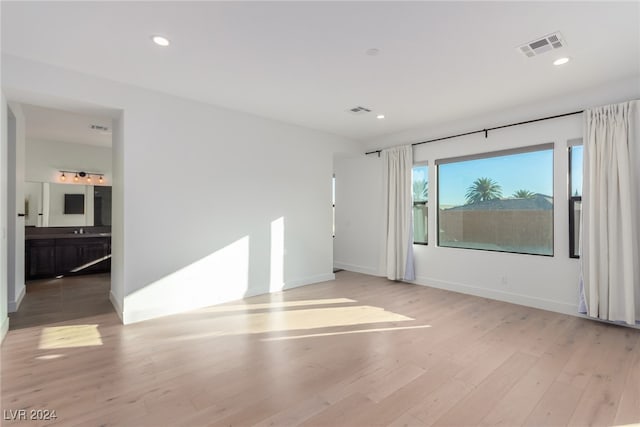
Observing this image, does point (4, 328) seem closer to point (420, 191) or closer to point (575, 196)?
point (420, 191)

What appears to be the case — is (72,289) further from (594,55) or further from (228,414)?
(594,55)

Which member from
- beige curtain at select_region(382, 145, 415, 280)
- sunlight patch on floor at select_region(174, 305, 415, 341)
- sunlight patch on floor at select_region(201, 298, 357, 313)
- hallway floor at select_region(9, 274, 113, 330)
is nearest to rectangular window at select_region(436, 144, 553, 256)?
beige curtain at select_region(382, 145, 415, 280)

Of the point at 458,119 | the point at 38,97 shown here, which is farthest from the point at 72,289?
the point at 458,119

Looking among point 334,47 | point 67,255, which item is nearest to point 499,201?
point 334,47

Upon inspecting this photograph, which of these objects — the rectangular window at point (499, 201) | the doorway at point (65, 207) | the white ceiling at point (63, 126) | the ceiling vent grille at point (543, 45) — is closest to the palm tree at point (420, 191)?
the rectangular window at point (499, 201)

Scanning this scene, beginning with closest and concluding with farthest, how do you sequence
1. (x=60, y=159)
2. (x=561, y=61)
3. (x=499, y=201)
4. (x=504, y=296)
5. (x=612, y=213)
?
(x=561, y=61), (x=612, y=213), (x=504, y=296), (x=499, y=201), (x=60, y=159)

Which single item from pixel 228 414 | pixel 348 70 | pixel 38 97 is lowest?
pixel 228 414

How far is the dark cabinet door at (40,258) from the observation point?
18.9 feet

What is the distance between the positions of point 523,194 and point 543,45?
2.32m

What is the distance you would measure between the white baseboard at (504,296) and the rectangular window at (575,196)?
669 millimetres

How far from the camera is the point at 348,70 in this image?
329cm

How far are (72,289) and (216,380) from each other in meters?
4.26

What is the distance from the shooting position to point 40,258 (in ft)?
19.2

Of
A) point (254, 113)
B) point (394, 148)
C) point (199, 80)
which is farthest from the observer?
point (394, 148)
